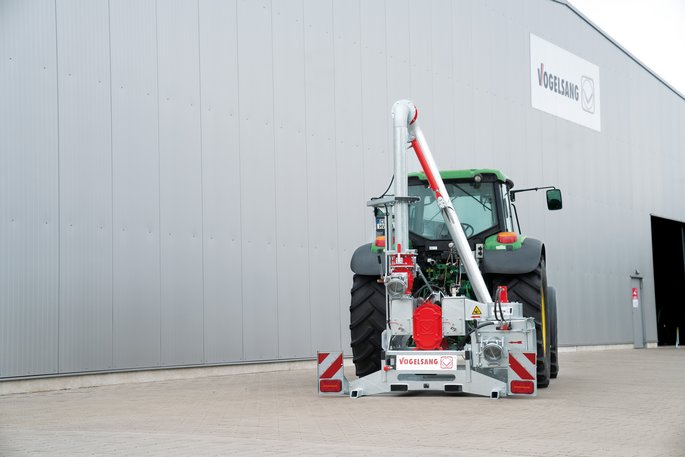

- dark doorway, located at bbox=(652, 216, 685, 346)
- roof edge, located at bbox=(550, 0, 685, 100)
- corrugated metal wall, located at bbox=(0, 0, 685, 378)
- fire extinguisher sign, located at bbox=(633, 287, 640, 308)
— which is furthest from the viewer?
dark doorway, located at bbox=(652, 216, 685, 346)

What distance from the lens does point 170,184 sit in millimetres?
14578

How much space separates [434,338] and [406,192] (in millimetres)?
1587

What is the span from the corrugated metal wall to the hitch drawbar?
4.12 meters

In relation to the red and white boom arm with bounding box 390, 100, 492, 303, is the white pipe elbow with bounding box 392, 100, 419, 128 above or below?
above

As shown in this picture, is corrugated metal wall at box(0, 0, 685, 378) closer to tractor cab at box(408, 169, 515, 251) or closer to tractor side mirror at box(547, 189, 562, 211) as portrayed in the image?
tractor cab at box(408, 169, 515, 251)

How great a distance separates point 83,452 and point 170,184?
859cm

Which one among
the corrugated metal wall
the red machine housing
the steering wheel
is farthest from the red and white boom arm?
the corrugated metal wall

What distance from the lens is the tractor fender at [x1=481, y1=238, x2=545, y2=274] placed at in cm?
1114

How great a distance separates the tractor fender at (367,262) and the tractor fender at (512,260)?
1208 millimetres

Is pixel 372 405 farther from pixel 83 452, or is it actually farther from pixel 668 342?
pixel 668 342

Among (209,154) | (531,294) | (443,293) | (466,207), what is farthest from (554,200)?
(209,154)

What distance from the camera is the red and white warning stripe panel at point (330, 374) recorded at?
10.6m

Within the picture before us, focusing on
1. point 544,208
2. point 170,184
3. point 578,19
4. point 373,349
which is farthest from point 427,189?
point 578,19

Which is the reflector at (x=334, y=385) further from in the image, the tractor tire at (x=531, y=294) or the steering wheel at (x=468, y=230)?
the steering wheel at (x=468, y=230)
